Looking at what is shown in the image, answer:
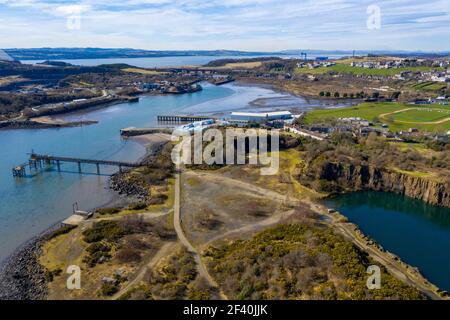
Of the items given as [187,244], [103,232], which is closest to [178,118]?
[103,232]

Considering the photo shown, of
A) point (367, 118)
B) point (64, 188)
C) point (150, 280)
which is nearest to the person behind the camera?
point (150, 280)

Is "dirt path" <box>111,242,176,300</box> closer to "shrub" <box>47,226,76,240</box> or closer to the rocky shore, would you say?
the rocky shore

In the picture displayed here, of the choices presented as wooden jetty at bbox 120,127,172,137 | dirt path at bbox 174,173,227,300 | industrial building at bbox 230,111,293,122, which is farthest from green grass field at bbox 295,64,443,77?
dirt path at bbox 174,173,227,300

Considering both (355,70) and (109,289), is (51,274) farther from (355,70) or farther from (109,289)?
(355,70)

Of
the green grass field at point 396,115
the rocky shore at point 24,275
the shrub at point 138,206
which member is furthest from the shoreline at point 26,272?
the green grass field at point 396,115
